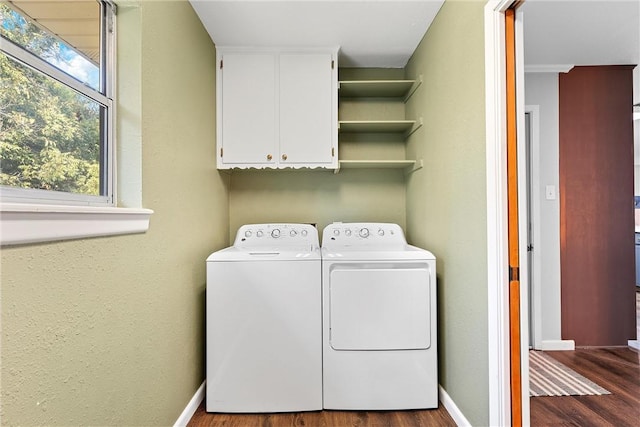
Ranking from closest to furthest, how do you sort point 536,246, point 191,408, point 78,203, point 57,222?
1. point 57,222
2. point 78,203
3. point 191,408
4. point 536,246

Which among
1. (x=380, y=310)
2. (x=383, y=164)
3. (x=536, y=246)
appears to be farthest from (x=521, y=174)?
(x=536, y=246)

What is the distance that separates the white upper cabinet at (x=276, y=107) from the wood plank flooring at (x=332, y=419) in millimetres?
1557

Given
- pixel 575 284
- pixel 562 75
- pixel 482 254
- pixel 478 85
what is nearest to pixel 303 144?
pixel 478 85

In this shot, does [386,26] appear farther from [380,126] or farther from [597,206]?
[597,206]

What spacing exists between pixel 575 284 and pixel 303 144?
8.17 ft

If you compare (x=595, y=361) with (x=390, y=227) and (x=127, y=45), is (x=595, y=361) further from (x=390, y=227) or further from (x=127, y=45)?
(x=127, y=45)

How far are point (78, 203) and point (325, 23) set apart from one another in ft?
5.54

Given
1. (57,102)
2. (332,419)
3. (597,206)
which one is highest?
(57,102)

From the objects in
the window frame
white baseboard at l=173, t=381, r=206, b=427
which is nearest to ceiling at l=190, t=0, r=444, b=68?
the window frame

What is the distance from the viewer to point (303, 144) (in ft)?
7.63

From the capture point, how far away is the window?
34.4 inches

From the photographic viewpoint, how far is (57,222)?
0.86 m

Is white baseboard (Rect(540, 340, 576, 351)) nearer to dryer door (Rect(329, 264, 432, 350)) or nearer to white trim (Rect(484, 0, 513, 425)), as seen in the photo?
dryer door (Rect(329, 264, 432, 350))

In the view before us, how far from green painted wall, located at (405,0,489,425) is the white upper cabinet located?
669 mm
